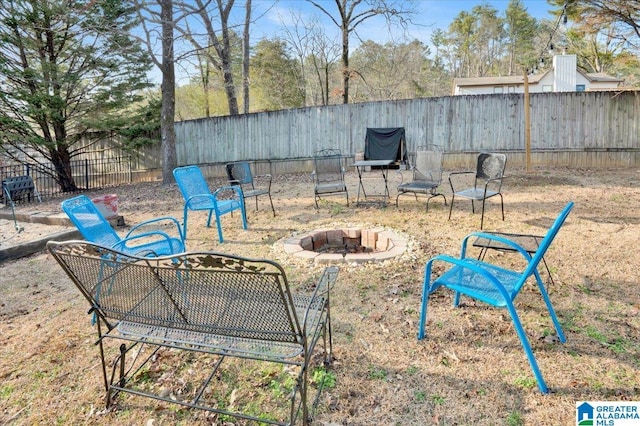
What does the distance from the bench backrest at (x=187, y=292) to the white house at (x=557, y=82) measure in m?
20.5

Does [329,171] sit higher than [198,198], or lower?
higher

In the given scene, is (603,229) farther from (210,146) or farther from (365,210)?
(210,146)

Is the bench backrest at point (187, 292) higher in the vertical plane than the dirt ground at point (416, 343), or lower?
higher

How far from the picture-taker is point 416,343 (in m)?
2.30

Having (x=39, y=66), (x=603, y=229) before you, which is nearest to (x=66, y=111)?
(x=39, y=66)

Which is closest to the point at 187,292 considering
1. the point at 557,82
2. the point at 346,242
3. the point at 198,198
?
the point at 346,242

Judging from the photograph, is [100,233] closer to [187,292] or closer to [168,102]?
[187,292]

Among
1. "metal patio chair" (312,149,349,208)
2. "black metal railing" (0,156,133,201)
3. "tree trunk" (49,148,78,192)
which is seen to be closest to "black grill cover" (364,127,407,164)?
"metal patio chair" (312,149,349,208)

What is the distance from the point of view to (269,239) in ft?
14.6

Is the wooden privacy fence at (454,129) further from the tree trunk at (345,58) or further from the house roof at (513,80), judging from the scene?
the house roof at (513,80)

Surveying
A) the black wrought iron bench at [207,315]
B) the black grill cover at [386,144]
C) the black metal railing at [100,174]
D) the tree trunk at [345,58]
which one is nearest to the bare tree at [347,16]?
the tree trunk at [345,58]

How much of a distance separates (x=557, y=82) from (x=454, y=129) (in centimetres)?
1406

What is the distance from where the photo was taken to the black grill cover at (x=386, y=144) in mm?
8789

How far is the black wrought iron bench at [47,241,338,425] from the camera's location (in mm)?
1484
